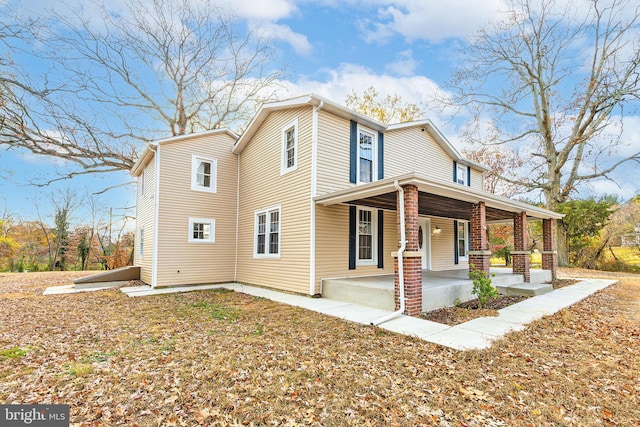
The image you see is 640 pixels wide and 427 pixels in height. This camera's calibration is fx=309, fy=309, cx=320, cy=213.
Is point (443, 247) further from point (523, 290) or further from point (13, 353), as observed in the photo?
point (13, 353)

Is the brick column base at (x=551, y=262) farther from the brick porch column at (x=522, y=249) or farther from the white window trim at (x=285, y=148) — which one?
the white window trim at (x=285, y=148)

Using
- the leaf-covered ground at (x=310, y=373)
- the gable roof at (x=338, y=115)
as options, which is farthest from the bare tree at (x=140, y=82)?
the leaf-covered ground at (x=310, y=373)

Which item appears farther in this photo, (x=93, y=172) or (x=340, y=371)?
(x=93, y=172)

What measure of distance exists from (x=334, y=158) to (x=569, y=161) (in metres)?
17.5

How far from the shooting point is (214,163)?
11781 mm

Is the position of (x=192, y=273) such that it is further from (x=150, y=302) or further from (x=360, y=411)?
(x=360, y=411)

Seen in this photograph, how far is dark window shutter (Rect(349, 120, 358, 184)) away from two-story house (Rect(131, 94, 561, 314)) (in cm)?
3

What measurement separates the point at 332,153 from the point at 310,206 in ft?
5.45

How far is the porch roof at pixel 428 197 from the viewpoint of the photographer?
Result: 642cm

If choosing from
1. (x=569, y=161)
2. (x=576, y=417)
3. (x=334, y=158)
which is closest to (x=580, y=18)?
(x=569, y=161)

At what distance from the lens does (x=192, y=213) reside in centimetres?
1102

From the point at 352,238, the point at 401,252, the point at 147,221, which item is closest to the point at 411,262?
the point at 401,252

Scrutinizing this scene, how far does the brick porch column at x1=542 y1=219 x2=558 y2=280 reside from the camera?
1166 centimetres

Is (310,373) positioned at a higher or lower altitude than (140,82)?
lower
